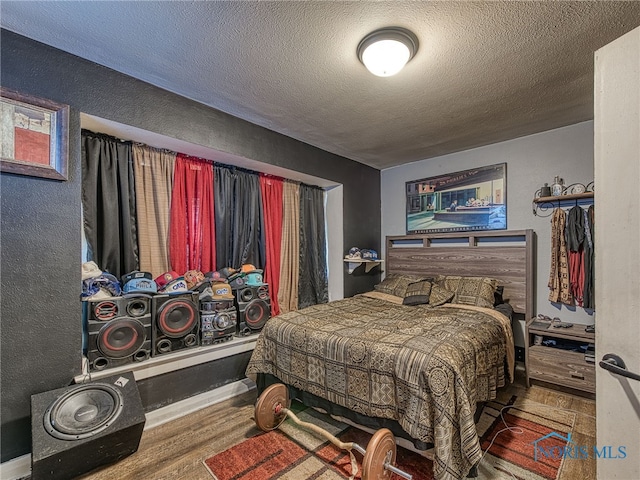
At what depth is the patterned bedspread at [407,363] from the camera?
155cm

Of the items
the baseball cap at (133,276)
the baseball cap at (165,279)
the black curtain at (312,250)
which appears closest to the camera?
the baseball cap at (133,276)

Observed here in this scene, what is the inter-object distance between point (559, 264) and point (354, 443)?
264cm

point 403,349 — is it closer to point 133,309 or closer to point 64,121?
point 133,309

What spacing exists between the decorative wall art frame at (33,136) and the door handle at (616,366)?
2.85 metres

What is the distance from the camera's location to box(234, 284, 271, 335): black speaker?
282cm

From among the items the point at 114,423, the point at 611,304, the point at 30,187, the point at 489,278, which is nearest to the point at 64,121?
the point at 30,187

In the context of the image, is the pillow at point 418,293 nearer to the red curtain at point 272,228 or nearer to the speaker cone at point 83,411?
the red curtain at point 272,228

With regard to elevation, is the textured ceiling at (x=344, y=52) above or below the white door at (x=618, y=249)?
above

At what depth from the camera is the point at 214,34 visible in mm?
1715

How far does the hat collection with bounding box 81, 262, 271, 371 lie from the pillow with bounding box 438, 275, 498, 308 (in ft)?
6.77

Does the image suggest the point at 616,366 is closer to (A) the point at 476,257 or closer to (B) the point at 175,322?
(B) the point at 175,322

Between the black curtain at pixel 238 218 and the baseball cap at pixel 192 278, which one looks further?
the black curtain at pixel 238 218

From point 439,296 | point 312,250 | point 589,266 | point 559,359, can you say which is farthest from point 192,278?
point 589,266

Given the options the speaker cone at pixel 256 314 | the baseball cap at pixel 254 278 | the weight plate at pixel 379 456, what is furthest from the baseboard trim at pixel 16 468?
the weight plate at pixel 379 456
